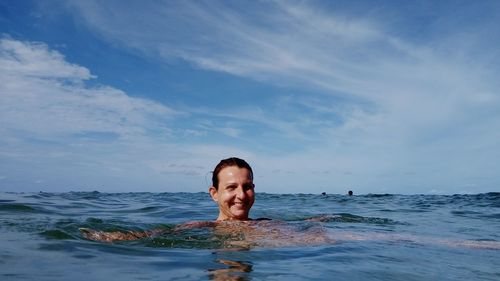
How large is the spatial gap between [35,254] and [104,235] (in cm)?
134

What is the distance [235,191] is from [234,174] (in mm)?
277

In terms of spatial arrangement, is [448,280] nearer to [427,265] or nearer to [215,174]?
[427,265]

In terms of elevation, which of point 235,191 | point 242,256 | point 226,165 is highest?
point 226,165

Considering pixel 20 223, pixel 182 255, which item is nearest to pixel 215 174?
pixel 182 255

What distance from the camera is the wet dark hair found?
744 cm

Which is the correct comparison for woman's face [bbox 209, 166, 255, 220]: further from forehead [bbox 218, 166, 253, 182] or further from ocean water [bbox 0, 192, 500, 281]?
ocean water [bbox 0, 192, 500, 281]

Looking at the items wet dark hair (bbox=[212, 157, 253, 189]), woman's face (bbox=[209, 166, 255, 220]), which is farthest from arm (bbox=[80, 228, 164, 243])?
wet dark hair (bbox=[212, 157, 253, 189])

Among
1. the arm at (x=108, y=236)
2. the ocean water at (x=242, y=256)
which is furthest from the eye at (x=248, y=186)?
A: the arm at (x=108, y=236)

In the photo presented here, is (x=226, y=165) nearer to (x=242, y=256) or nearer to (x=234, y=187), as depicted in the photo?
(x=234, y=187)

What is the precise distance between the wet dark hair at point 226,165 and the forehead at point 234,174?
64 mm

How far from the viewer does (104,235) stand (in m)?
5.88

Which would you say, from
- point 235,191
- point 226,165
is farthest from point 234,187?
point 226,165

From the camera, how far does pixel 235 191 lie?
730 cm

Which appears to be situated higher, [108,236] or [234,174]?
[234,174]
